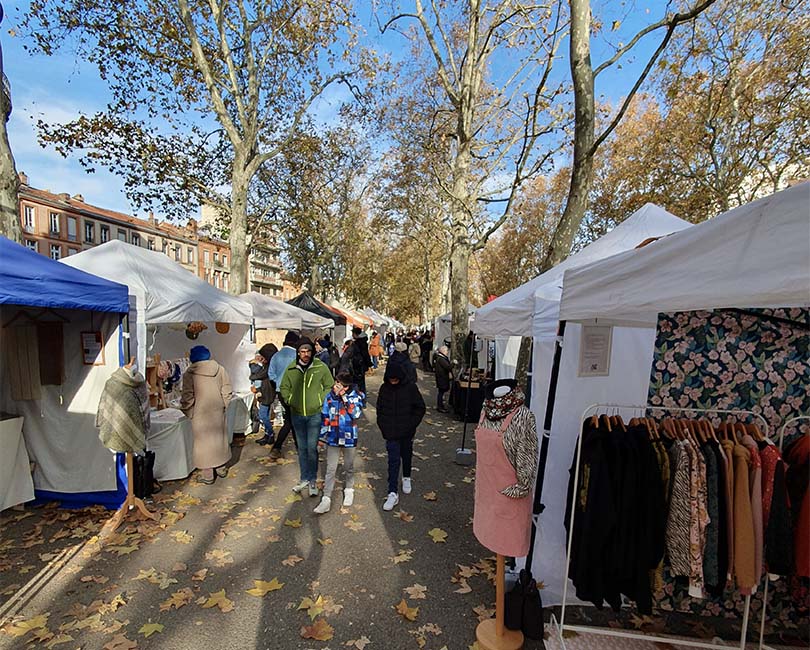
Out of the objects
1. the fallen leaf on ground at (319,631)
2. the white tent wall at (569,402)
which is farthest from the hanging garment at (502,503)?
the fallen leaf on ground at (319,631)

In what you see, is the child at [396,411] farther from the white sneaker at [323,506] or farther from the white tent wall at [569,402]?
the white tent wall at [569,402]

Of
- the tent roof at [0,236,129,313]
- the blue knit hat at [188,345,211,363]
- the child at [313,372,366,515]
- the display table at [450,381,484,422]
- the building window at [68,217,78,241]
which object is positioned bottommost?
the display table at [450,381,484,422]

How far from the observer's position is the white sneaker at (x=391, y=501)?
4.69 metres

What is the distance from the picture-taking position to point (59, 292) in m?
3.60

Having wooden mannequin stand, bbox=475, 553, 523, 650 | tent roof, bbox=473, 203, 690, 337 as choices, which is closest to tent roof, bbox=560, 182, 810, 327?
tent roof, bbox=473, 203, 690, 337

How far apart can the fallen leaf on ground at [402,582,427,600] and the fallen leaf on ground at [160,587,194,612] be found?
169 cm

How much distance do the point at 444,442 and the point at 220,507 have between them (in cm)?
425

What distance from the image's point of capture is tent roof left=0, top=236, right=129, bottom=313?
3217 mm

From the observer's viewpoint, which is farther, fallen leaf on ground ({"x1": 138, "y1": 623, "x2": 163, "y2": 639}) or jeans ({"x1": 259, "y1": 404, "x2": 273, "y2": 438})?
jeans ({"x1": 259, "y1": 404, "x2": 273, "y2": 438})

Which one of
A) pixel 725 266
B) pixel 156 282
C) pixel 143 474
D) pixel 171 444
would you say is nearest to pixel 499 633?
pixel 725 266

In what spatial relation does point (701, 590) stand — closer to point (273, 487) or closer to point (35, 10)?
point (273, 487)

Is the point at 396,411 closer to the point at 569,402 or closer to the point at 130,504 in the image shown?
the point at 569,402

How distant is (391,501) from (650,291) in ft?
12.7

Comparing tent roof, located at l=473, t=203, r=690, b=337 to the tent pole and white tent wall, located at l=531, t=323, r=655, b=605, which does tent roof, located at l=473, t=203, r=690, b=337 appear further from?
the tent pole
